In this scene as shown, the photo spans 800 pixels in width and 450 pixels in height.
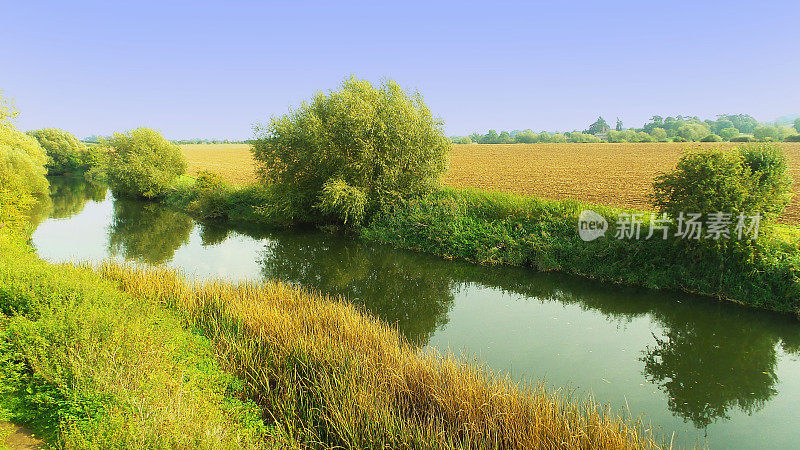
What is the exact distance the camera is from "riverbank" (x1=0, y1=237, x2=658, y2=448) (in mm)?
4867

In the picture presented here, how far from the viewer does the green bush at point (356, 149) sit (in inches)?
834

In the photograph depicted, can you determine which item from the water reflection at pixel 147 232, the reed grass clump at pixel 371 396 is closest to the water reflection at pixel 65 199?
the water reflection at pixel 147 232

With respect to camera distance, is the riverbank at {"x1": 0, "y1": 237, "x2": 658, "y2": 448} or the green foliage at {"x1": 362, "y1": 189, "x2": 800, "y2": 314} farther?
the green foliage at {"x1": 362, "y1": 189, "x2": 800, "y2": 314}

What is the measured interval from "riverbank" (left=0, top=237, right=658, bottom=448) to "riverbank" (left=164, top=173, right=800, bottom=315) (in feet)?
28.9

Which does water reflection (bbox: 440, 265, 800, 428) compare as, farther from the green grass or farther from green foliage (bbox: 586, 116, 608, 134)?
green foliage (bbox: 586, 116, 608, 134)

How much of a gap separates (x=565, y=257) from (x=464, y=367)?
10275 millimetres

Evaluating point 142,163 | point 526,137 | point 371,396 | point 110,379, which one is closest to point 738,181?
point 371,396

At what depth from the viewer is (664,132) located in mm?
111938

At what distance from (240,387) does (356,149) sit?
1631 centimetres

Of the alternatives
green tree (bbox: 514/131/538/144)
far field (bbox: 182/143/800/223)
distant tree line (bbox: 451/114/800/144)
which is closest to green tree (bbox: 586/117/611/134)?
distant tree line (bbox: 451/114/800/144)

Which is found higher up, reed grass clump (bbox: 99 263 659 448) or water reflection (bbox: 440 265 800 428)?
reed grass clump (bbox: 99 263 659 448)

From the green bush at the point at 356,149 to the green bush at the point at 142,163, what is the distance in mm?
17151

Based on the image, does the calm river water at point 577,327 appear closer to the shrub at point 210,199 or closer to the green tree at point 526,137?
the shrub at point 210,199

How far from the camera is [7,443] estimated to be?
503cm
